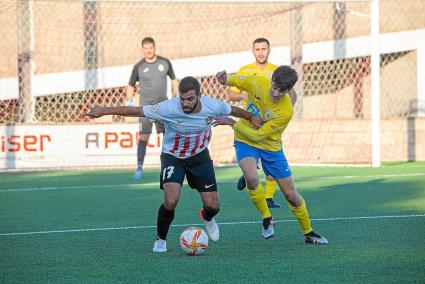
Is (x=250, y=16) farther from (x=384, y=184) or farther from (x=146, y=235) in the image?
(x=146, y=235)

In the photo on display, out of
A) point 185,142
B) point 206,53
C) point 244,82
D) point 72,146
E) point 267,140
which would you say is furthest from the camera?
point 206,53

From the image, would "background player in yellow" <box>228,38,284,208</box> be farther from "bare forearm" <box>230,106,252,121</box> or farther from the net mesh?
the net mesh

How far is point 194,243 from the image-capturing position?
708 centimetres

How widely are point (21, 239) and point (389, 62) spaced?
55.9 ft

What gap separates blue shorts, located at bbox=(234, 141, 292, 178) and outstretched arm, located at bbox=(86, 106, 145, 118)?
129cm

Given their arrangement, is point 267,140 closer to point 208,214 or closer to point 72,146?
point 208,214

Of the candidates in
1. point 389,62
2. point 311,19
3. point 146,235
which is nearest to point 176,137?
point 146,235

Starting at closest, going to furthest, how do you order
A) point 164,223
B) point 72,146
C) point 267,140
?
point 164,223 → point 267,140 → point 72,146

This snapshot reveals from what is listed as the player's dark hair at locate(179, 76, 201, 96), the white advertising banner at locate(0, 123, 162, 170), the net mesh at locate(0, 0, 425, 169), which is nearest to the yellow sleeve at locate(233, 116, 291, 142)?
the player's dark hair at locate(179, 76, 201, 96)

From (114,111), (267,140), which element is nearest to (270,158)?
→ (267,140)

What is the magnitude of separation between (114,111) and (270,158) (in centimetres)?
164

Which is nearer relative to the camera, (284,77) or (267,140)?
(284,77)

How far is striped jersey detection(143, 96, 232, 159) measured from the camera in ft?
24.3

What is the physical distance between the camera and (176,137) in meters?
7.59
